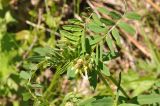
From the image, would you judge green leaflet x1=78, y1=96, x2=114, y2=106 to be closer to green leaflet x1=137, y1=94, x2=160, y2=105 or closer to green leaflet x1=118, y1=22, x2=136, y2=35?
green leaflet x1=137, y1=94, x2=160, y2=105

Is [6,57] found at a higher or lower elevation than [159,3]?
lower

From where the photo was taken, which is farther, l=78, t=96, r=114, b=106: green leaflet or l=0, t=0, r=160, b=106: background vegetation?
l=0, t=0, r=160, b=106: background vegetation

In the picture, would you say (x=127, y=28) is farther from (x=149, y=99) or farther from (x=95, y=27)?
(x=149, y=99)

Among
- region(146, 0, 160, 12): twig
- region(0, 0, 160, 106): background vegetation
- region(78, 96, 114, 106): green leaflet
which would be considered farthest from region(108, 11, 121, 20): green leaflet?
region(146, 0, 160, 12): twig

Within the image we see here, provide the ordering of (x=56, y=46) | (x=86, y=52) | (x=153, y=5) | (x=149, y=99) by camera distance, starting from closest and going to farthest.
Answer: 1. (x=86, y=52)
2. (x=149, y=99)
3. (x=56, y=46)
4. (x=153, y=5)

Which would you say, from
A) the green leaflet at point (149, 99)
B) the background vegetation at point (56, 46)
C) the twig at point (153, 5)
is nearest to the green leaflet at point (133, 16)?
the green leaflet at point (149, 99)

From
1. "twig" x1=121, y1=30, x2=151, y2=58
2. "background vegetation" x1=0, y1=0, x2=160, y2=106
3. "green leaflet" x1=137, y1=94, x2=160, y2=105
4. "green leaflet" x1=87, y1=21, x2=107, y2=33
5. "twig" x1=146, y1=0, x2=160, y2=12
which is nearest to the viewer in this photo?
"green leaflet" x1=87, y1=21, x2=107, y2=33

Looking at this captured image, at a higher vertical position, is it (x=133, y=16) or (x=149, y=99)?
(x=133, y=16)

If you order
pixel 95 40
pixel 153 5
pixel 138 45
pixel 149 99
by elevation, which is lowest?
pixel 149 99

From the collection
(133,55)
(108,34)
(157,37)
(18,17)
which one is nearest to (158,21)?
(157,37)

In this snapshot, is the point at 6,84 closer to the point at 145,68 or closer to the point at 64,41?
the point at 145,68

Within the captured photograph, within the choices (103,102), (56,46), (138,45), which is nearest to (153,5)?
(138,45)
